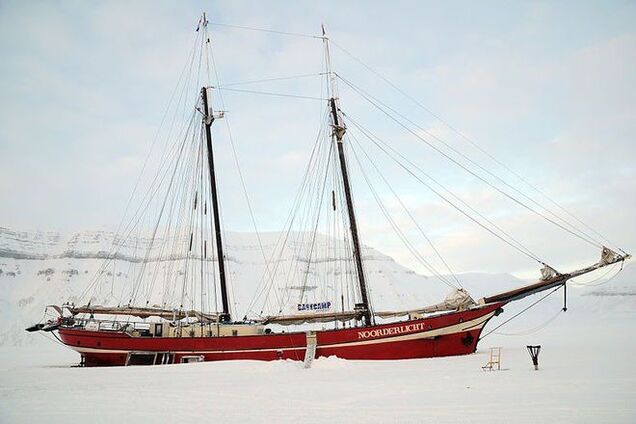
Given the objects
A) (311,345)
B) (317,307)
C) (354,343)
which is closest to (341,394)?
(354,343)

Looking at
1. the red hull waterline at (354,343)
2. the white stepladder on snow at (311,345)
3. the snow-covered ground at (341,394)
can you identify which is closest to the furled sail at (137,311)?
the red hull waterline at (354,343)

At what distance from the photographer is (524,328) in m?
75.2

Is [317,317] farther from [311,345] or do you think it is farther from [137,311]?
[137,311]

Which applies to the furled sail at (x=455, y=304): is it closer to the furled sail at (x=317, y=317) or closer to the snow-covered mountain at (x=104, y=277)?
the furled sail at (x=317, y=317)

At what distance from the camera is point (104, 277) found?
97.9 meters

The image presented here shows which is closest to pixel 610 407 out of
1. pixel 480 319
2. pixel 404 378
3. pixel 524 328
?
pixel 404 378

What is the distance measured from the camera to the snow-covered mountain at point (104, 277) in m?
87.1

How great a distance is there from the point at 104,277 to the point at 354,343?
293 feet

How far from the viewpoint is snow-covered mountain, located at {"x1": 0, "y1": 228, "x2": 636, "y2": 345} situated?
87.1m

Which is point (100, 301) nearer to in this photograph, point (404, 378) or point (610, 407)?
point (404, 378)

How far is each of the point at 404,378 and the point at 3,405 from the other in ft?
37.3

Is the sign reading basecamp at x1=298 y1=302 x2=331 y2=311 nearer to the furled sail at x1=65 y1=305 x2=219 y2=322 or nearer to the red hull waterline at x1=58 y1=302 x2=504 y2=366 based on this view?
the red hull waterline at x1=58 y1=302 x2=504 y2=366

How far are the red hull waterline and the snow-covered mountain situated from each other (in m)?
55.9

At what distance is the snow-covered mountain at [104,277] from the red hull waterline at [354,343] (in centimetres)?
5588
